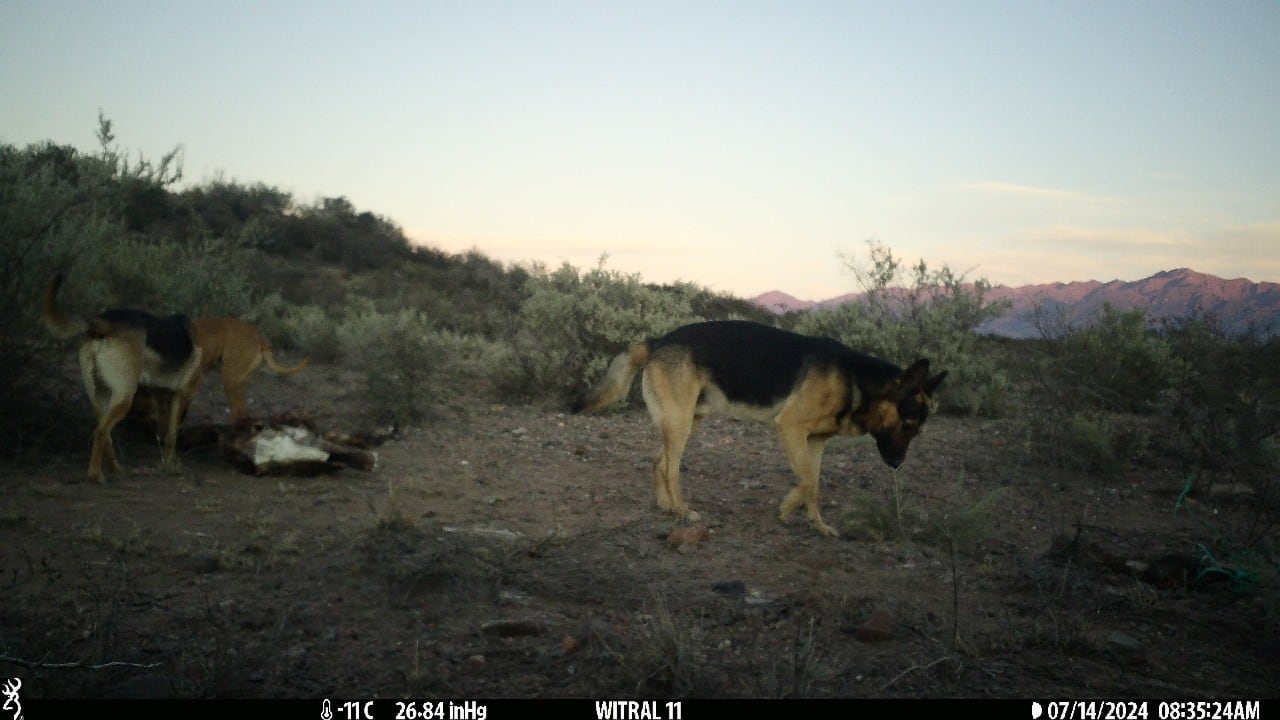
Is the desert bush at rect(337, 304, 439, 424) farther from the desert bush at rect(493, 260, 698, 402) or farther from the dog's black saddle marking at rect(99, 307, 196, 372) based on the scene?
the dog's black saddle marking at rect(99, 307, 196, 372)

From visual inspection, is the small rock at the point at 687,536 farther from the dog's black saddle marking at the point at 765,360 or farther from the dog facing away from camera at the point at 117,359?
the dog facing away from camera at the point at 117,359

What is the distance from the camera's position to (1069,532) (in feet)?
22.2

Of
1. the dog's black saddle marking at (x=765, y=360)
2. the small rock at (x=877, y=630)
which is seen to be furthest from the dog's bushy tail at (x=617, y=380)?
the small rock at (x=877, y=630)

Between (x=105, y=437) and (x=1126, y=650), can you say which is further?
(x=105, y=437)

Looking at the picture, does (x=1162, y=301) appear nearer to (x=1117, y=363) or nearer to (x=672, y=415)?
(x=1117, y=363)

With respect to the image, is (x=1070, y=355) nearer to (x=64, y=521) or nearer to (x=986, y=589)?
(x=986, y=589)

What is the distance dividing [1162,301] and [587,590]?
11.9 m

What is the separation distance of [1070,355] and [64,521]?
39.7 feet

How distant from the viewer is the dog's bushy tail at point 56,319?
269 inches

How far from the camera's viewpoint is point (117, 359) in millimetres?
7254

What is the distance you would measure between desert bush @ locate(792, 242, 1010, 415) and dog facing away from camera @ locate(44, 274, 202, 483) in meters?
9.71

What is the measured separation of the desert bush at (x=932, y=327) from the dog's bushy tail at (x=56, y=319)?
10433 millimetres

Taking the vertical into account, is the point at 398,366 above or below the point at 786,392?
below

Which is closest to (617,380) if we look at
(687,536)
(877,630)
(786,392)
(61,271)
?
(786,392)
